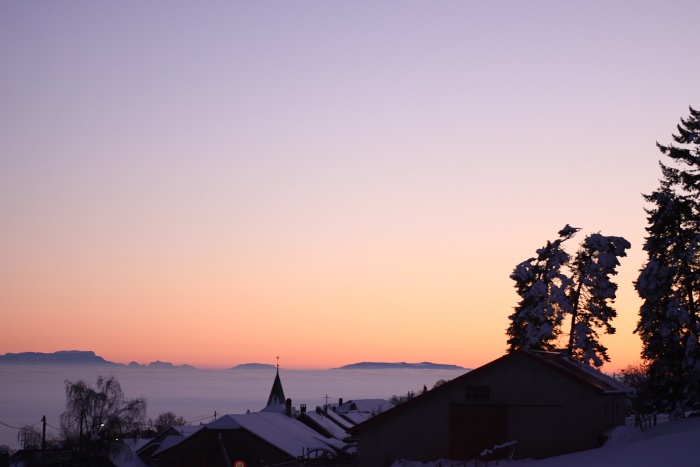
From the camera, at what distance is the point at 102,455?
77.0 meters

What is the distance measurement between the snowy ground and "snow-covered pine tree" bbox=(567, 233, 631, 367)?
17082 mm

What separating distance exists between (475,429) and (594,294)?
23.1 m

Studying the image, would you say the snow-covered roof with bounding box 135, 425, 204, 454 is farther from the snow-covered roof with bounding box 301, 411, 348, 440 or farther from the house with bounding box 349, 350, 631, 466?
the house with bounding box 349, 350, 631, 466

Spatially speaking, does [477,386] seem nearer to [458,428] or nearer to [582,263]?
[458,428]

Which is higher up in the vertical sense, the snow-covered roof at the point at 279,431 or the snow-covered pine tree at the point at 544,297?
the snow-covered pine tree at the point at 544,297

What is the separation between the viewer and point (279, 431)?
258ft

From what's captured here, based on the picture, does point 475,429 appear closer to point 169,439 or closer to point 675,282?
point 675,282

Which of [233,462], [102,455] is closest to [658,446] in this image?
[233,462]

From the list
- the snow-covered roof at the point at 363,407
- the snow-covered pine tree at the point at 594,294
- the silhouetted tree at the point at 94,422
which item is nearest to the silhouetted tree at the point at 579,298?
the snow-covered pine tree at the point at 594,294

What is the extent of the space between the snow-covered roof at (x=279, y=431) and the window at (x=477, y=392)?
26199 mm

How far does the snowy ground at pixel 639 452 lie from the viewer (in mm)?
28000

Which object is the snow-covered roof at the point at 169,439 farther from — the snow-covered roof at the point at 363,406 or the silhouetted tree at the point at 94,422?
the snow-covered roof at the point at 363,406

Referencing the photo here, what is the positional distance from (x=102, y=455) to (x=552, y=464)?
52.8m

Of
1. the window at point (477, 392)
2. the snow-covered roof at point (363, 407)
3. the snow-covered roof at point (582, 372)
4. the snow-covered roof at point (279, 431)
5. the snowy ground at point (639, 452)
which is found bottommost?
the snow-covered roof at point (363, 407)
